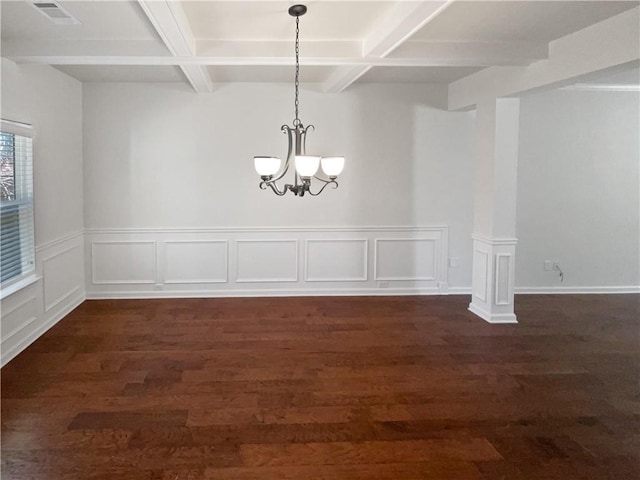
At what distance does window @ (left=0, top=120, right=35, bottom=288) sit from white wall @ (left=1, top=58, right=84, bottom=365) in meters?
0.12

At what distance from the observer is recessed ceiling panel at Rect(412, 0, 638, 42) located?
305 cm

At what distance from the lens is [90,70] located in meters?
5.00

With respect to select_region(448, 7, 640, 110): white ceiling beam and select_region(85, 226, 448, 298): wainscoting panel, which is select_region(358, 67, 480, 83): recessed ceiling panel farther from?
select_region(85, 226, 448, 298): wainscoting panel

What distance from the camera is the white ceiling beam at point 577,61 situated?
318 centimetres

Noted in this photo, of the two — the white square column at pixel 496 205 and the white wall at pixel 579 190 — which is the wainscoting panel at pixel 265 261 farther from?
the white wall at pixel 579 190

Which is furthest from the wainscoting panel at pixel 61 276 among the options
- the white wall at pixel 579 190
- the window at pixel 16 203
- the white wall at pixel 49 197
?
the white wall at pixel 579 190

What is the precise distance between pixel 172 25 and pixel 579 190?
17.2 feet

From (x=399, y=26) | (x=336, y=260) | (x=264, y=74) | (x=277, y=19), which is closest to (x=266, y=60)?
(x=277, y=19)

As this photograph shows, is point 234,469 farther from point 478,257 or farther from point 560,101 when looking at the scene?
point 560,101

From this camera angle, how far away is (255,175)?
5898 mm

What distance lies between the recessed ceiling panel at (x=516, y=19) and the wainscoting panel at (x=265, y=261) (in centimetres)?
281

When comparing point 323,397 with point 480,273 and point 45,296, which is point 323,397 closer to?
point 480,273

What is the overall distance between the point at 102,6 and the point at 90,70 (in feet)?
7.15

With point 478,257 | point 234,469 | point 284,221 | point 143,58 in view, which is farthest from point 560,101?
point 234,469
